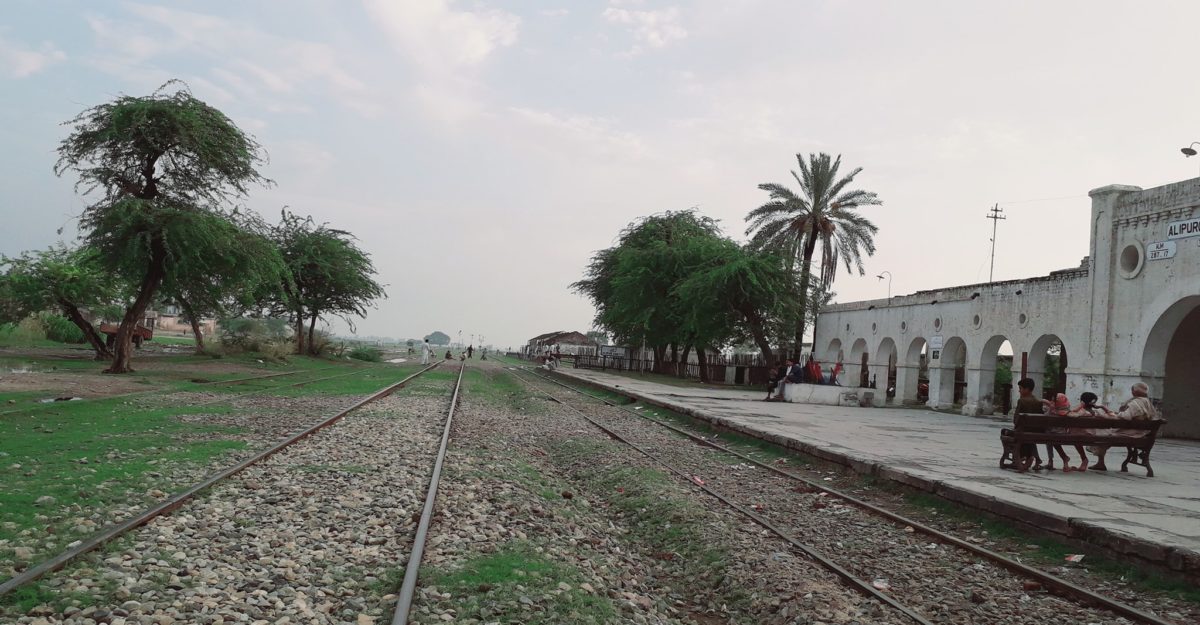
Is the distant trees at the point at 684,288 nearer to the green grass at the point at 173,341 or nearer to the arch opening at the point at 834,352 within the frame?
the arch opening at the point at 834,352

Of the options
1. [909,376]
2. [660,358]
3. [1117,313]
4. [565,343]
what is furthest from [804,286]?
[565,343]

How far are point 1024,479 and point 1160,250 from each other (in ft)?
37.5

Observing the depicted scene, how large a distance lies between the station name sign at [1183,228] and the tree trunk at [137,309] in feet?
88.7

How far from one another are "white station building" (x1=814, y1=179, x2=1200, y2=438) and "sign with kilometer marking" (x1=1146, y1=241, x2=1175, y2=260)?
2 centimetres

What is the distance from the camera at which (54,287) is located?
3084 centimetres

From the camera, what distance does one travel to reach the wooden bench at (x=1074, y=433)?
1040cm

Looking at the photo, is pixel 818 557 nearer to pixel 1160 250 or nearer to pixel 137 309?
pixel 1160 250

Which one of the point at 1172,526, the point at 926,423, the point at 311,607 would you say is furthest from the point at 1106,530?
the point at 926,423

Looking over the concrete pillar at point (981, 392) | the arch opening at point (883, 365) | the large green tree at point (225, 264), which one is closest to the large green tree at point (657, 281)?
the arch opening at point (883, 365)

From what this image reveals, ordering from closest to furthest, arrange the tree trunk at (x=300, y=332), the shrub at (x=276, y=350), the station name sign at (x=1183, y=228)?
the station name sign at (x=1183, y=228) → the shrub at (x=276, y=350) → the tree trunk at (x=300, y=332)

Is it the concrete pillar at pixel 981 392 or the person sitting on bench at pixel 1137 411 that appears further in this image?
the concrete pillar at pixel 981 392

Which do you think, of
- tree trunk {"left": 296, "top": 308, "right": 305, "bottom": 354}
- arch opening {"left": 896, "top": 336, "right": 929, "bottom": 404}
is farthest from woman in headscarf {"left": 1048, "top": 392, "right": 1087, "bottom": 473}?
tree trunk {"left": 296, "top": 308, "right": 305, "bottom": 354}

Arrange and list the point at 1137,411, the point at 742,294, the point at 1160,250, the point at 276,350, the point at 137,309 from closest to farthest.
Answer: the point at 1137,411, the point at 1160,250, the point at 137,309, the point at 742,294, the point at 276,350

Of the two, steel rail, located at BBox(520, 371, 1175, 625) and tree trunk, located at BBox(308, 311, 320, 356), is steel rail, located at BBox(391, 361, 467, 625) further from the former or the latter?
tree trunk, located at BBox(308, 311, 320, 356)
